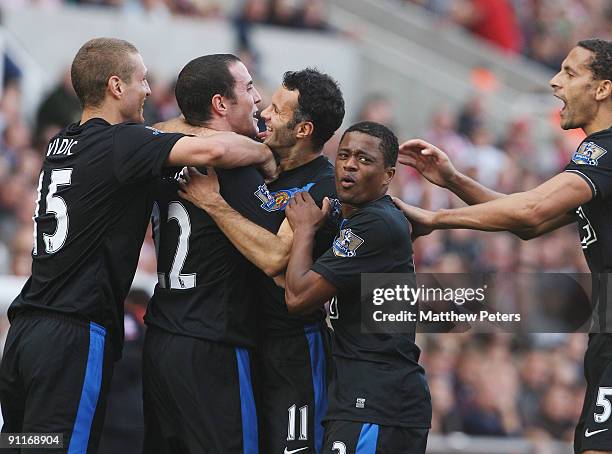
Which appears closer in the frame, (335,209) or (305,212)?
(305,212)

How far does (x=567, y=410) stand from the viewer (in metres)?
12.3

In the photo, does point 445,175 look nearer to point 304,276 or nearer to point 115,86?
point 304,276

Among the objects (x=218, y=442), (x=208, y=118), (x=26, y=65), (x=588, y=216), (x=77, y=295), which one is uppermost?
(x=26, y=65)

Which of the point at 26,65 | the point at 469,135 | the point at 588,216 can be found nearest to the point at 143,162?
the point at 588,216

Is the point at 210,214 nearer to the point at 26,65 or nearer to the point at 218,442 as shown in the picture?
the point at 218,442

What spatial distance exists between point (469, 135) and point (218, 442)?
1055 centimetres

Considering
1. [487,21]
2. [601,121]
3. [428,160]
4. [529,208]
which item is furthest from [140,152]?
[487,21]

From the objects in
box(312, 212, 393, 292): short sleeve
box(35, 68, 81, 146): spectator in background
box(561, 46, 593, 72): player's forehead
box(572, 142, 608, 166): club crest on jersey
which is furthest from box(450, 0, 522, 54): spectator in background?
box(312, 212, 393, 292): short sleeve

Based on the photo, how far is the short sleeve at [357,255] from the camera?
6.25 m

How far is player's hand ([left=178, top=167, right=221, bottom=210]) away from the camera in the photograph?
6.47 metres

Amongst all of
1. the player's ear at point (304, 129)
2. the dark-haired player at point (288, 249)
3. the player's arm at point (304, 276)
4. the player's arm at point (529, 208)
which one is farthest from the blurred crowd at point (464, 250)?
the player's arm at point (529, 208)

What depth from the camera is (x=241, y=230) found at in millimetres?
6402

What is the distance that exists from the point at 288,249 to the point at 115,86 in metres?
1.29

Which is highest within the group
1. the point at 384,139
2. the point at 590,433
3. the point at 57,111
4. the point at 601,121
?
the point at 57,111
